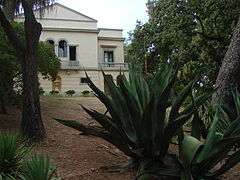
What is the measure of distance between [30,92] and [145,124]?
10.2 feet

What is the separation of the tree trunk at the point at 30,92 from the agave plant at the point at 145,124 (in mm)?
2067

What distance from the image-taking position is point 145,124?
325 cm

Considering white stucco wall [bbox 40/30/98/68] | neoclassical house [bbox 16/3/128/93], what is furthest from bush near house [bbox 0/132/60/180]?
white stucco wall [bbox 40/30/98/68]

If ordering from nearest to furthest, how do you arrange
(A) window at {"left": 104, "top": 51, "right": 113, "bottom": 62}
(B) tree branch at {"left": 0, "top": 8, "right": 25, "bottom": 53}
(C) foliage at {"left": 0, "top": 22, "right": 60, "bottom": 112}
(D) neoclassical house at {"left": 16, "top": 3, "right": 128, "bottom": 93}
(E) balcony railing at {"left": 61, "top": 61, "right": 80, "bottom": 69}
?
(B) tree branch at {"left": 0, "top": 8, "right": 25, "bottom": 53} → (C) foliage at {"left": 0, "top": 22, "right": 60, "bottom": 112} → (D) neoclassical house at {"left": 16, "top": 3, "right": 128, "bottom": 93} → (E) balcony railing at {"left": 61, "top": 61, "right": 80, "bottom": 69} → (A) window at {"left": 104, "top": 51, "right": 113, "bottom": 62}

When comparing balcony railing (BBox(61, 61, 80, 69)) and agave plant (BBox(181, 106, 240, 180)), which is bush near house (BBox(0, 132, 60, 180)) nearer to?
agave plant (BBox(181, 106, 240, 180))

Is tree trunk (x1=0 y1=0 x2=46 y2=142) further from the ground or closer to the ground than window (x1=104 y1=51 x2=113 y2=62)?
closer to the ground

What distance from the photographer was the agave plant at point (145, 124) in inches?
125

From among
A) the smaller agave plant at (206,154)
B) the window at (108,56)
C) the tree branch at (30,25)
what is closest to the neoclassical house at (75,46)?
the window at (108,56)

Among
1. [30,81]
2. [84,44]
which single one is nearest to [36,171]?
[30,81]

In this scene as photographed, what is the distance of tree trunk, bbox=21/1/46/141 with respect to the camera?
5.40m

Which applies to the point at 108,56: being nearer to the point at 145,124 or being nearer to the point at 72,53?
the point at 72,53

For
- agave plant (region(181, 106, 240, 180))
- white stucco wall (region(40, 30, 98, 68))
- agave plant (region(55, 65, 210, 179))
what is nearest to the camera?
agave plant (region(181, 106, 240, 180))

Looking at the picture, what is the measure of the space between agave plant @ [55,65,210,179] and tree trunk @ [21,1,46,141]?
207 centimetres

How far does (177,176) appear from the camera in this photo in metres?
3.09
